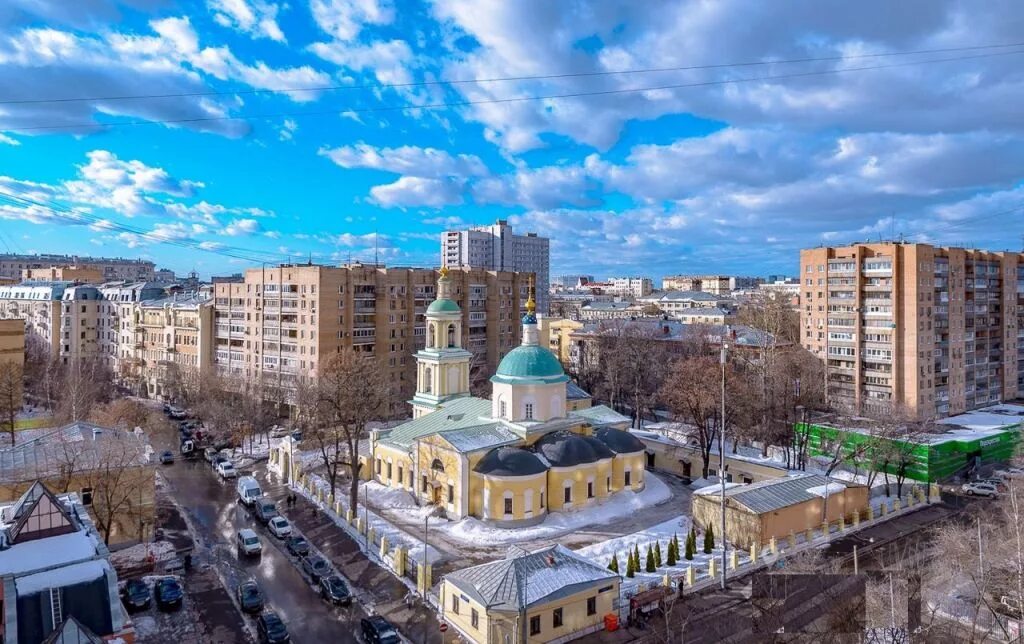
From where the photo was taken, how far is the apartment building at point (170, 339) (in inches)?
2489

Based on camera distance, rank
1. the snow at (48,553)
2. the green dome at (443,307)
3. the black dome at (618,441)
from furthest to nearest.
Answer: the green dome at (443,307) < the black dome at (618,441) < the snow at (48,553)

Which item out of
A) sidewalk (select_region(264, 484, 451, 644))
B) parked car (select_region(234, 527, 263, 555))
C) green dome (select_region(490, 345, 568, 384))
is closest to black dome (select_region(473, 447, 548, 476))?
green dome (select_region(490, 345, 568, 384))

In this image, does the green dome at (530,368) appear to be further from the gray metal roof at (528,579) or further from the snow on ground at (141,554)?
the snow on ground at (141,554)

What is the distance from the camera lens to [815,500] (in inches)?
1114

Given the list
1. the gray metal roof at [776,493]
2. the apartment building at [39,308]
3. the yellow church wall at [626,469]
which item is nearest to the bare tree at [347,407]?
the yellow church wall at [626,469]

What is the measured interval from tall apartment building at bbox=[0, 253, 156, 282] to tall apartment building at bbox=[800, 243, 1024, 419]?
118 m

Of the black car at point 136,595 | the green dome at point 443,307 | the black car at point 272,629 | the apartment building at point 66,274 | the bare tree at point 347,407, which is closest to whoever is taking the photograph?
the black car at point 272,629

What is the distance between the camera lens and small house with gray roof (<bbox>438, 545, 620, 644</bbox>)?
61.1 ft

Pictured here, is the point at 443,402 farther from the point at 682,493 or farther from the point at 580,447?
the point at 682,493

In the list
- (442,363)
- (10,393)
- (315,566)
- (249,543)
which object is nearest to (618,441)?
(442,363)

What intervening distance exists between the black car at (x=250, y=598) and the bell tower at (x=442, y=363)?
18.4 m

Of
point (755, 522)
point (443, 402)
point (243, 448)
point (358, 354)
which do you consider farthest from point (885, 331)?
point (243, 448)

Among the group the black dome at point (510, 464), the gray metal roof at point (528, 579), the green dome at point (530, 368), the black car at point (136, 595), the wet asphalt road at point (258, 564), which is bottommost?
the wet asphalt road at point (258, 564)

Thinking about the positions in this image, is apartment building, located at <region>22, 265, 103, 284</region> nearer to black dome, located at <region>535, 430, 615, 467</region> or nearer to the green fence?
black dome, located at <region>535, 430, 615, 467</region>
